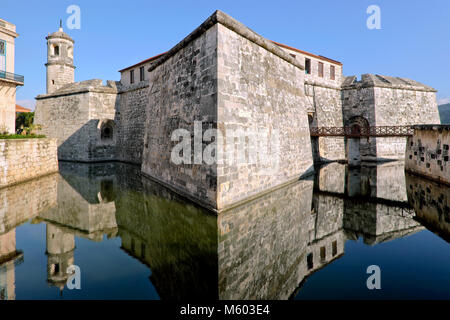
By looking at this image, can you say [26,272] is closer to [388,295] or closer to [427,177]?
[388,295]

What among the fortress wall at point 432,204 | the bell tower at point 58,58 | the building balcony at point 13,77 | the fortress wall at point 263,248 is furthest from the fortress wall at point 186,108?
the bell tower at point 58,58

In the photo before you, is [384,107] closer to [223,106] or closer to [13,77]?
[223,106]

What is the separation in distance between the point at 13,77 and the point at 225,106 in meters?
14.2

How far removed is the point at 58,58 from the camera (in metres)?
20.0

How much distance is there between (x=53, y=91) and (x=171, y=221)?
20.7 metres

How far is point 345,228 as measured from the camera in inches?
220

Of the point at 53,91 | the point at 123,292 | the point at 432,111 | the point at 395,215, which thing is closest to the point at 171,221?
the point at 123,292

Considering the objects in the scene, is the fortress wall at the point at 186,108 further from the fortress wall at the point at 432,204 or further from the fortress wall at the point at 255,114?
the fortress wall at the point at 432,204

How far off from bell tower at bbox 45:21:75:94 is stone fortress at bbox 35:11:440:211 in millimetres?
76

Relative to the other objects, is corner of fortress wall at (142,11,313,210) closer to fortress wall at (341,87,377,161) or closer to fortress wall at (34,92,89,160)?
fortress wall at (341,87,377,161)

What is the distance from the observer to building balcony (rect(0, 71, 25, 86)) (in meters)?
13.6

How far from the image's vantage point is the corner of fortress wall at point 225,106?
651 centimetres

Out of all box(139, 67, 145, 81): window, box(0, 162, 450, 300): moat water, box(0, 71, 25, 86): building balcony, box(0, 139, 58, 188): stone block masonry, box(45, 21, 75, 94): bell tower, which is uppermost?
box(45, 21, 75, 94): bell tower

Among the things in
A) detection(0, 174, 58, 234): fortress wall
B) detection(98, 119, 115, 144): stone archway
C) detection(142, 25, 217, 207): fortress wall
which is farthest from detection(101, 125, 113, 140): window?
detection(0, 174, 58, 234): fortress wall
